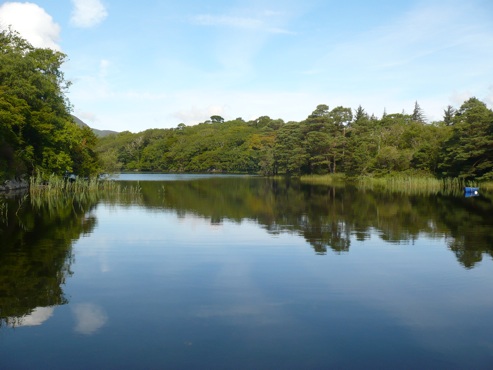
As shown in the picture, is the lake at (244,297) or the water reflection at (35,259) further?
the water reflection at (35,259)

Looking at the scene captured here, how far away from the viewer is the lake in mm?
5219

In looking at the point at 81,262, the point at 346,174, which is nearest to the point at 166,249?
the point at 81,262

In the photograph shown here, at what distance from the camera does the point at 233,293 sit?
764 cm

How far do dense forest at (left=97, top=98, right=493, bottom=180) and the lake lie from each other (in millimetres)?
27306

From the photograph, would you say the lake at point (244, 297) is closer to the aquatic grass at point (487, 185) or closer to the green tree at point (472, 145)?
the aquatic grass at point (487, 185)

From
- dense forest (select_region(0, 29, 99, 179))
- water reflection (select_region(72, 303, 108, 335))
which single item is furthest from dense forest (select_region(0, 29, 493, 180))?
water reflection (select_region(72, 303, 108, 335))

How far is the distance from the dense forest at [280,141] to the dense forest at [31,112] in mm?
65

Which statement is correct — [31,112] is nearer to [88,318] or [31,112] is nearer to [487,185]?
[88,318]

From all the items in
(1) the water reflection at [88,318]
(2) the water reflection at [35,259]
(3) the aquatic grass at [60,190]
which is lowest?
(1) the water reflection at [88,318]

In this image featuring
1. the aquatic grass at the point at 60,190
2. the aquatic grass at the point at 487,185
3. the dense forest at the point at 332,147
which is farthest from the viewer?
the dense forest at the point at 332,147

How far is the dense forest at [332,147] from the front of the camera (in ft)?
128

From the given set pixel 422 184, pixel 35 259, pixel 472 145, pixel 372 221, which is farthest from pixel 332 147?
pixel 35 259

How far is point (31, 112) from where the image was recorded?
28578 millimetres

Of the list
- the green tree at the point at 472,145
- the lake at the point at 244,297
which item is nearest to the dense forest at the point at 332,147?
the green tree at the point at 472,145
